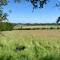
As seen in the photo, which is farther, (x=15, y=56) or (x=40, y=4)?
(x=15, y=56)

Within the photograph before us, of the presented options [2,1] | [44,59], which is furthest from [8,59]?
[2,1]

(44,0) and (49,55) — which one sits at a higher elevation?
(44,0)

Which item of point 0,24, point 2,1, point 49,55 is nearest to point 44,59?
point 49,55

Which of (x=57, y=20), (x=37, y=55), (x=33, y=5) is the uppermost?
(x=33, y=5)

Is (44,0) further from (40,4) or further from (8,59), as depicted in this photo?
(8,59)

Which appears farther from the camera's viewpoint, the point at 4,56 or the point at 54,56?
the point at 4,56

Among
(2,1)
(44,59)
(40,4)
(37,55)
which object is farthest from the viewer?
→ (2,1)

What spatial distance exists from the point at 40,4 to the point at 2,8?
26.0 ft

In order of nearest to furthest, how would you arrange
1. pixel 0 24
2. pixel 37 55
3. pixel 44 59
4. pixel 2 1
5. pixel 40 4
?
pixel 40 4, pixel 44 59, pixel 37 55, pixel 2 1, pixel 0 24

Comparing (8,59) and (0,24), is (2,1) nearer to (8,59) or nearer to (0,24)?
(0,24)

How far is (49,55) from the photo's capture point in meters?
11.4

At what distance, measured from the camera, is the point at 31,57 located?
11688 millimetres

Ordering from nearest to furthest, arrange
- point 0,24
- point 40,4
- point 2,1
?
1. point 40,4
2. point 2,1
3. point 0,24

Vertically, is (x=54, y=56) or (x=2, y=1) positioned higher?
(x=2, y=1)
